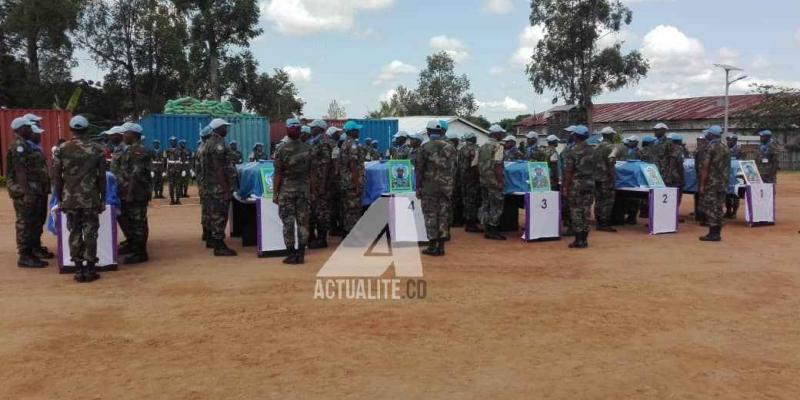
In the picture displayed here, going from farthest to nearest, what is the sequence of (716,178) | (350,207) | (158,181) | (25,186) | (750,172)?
(158,181), (750,172), (716,178), (350,207), (25,186)

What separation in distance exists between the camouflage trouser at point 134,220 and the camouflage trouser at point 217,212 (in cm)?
82

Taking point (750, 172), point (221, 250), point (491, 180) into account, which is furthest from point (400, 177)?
point (750, 172)

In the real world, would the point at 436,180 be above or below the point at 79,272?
above

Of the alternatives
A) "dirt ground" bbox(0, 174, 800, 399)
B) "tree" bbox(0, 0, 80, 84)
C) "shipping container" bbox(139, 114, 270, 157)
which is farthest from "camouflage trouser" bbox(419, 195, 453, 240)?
"tree" bbox(0, 0, 80, 84)

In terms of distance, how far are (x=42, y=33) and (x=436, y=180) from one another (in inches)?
1133

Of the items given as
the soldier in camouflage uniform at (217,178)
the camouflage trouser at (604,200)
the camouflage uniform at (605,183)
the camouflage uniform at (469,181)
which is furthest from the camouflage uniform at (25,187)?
the camouflage trouser at (604,200)

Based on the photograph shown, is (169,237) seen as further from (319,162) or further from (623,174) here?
(623,174)

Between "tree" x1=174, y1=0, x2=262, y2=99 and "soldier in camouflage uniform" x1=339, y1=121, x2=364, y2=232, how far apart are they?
913 inches

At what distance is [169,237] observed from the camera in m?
10.2

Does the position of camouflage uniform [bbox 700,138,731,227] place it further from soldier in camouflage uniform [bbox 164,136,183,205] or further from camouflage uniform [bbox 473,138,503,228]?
soldier in camouflage uniform [bbox 164,136,183,205]

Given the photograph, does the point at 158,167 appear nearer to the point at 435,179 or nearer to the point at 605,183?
the point at 435,179

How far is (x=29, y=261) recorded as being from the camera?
769cm

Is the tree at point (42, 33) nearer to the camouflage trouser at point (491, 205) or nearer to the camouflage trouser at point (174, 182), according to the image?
the camouflage trouser at point (174, 182)

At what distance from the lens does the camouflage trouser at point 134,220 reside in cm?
800
